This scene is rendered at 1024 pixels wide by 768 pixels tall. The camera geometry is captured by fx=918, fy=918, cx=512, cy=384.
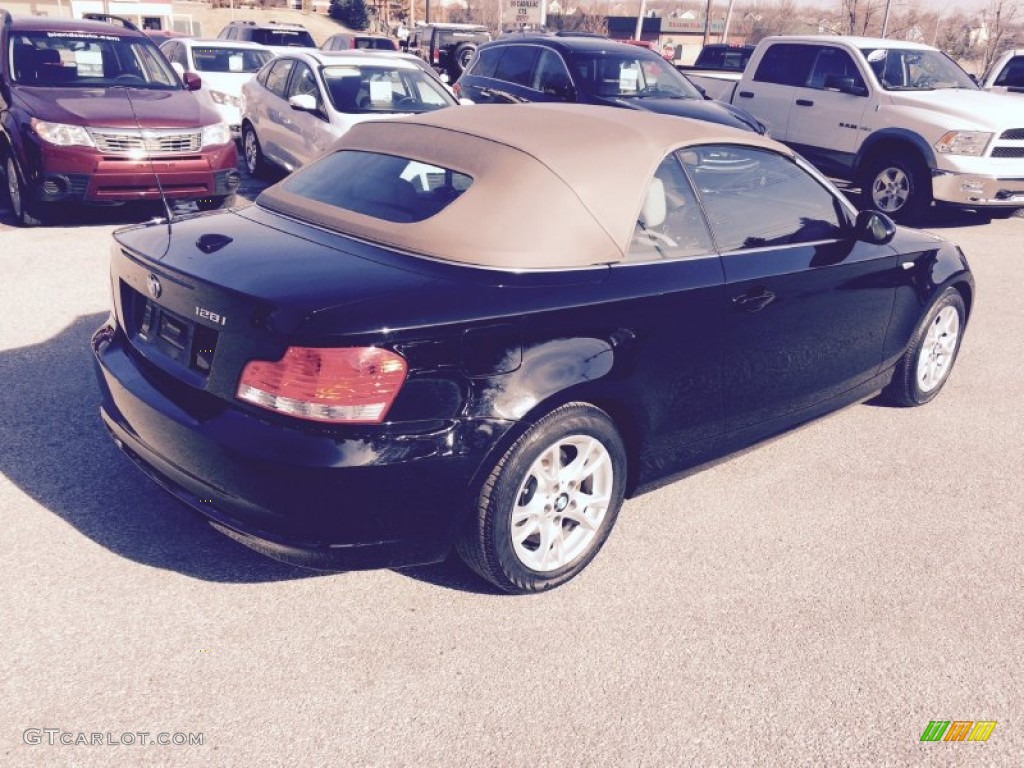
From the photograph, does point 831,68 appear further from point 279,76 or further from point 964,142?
point 279,76

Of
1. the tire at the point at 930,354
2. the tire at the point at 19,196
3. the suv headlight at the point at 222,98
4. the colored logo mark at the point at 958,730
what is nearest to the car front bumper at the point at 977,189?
the tire at the point at 930,354

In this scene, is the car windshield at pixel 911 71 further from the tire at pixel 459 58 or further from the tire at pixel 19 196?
the tire at pixel 459 58

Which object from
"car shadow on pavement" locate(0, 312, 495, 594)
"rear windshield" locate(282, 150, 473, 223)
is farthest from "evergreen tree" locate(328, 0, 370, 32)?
"rear windshield" locate(282, 150, 473, 223)

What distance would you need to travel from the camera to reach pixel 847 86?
36.6 feet

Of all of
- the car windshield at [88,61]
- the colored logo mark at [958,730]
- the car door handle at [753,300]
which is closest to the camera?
the colored logo mark at [958,730]

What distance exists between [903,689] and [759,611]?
21.9 inches

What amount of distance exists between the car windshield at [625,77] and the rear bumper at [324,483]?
862cm

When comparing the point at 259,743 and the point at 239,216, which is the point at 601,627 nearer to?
the point at 259,743

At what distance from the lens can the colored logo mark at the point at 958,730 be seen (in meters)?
2.80

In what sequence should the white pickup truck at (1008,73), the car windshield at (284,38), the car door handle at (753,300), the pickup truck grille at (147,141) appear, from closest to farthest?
the car door handle at (753,300) → the pickup truck grille at (147,141) → the white pickup truck at (1008,73) → the car windshield at (284,38)

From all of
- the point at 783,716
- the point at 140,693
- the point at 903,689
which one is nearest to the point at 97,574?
the point at 140,693

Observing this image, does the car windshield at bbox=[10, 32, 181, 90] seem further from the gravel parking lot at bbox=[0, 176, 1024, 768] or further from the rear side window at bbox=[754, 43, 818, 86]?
the rear side window at bbox=[754, 43, 818, 86]

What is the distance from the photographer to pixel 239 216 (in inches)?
147

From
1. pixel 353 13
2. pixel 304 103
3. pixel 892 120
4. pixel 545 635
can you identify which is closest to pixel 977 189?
pixel 892 120
